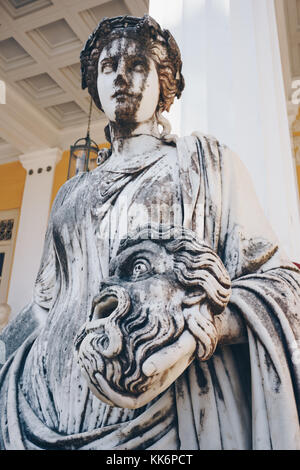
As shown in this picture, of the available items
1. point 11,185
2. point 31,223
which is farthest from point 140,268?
point 11,185

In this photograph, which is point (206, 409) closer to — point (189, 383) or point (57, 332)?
point (189, 383)

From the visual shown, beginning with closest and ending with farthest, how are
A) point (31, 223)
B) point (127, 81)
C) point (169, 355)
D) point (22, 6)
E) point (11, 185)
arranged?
1. point (169, 355)
2. point (127, 81)
3. point (22, 6)
4. point (31, 223)
5. point (11, 185)

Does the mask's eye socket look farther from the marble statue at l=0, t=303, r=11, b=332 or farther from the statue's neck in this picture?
the marble statue at l=0, t=303, r=11, b=332

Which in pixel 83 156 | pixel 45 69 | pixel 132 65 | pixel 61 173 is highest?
pixel 45 69

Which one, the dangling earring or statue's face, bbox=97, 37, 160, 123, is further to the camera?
the dangling earring

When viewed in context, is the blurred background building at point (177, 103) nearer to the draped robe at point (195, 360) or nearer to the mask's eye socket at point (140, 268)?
the draped robe at point (195, 360)

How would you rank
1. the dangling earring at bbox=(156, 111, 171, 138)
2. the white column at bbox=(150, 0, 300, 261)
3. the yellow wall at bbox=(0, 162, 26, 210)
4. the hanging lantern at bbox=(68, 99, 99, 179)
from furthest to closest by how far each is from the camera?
the yellow wall at bbox=(0, 162, 26, 210)
the hanging lantern at bbox=(68, 99, 99, 179)
the white column at bbox=(150, 0, 300, 261)
the dangling earring at bbox=(156, 111, 171, 138)

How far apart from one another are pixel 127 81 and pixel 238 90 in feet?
3.08

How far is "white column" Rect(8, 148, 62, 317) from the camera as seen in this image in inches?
237

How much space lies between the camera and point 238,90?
82.3 inches

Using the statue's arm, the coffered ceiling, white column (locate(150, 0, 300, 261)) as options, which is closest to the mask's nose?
the statue's arm

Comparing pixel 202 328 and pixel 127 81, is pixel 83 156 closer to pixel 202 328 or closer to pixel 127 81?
pixel 127 81

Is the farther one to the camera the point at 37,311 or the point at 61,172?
the point at 61,172

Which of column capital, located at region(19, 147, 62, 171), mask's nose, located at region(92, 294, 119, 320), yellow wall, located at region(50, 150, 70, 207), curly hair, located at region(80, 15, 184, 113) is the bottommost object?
mask's nose, located at region(92, 294, 119, 320)
